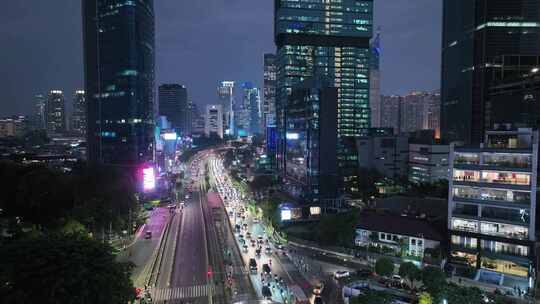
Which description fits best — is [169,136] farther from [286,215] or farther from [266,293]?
[266,293]

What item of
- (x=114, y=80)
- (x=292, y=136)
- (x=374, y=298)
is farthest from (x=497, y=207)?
(x=114, y=80)

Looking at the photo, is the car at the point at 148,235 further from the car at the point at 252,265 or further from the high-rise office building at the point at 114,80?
the high-rise office building at the point at 114,80

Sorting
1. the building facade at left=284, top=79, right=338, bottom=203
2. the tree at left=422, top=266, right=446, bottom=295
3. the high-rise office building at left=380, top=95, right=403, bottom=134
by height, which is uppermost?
the high-rise office building at left=380, top=95, right=403, bottom=134

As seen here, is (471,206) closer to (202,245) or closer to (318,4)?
(202,245)

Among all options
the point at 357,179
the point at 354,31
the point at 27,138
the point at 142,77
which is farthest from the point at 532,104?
the point at 27,138

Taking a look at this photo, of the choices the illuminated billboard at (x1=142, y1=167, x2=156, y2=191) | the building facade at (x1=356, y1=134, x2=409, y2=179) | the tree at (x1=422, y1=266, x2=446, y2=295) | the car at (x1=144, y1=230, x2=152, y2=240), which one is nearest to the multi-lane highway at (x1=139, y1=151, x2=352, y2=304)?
the car at (x1=144, y1=230, x2=152, y2=240)

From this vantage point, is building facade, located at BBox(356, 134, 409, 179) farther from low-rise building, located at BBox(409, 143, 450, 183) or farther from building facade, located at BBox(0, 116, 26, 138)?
building facade, located at BBox(0, 116, 26, 138)
